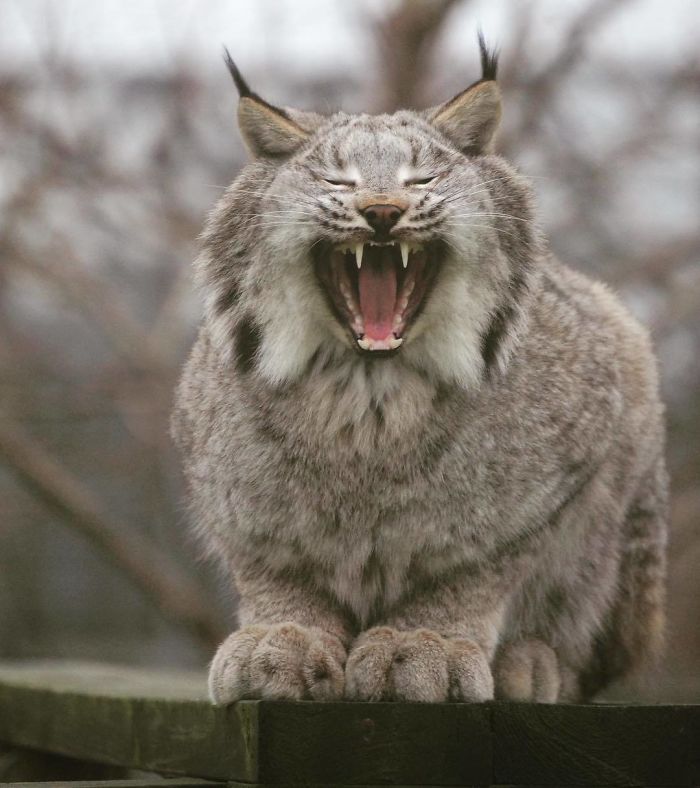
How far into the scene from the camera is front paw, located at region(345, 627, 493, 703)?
301 centimetres

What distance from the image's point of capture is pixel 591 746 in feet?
9.26

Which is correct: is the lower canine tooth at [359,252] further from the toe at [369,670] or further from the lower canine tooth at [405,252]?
the toe at [369,670]

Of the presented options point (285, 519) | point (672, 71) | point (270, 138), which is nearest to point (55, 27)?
point (672, 71)

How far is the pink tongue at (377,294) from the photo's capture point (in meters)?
3.14

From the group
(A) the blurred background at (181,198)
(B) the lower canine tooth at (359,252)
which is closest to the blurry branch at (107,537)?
(A) the blurred background at (181,198)

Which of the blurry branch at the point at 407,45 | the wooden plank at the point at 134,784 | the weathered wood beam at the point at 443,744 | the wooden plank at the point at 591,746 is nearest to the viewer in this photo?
the weathered wood beam at the point at 443,744

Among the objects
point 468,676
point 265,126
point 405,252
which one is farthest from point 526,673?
point 265,126

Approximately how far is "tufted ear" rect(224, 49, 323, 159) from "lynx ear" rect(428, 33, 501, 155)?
0.38 metres

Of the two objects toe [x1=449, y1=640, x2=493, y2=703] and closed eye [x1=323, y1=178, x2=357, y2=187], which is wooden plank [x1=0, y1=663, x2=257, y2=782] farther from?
closed eye [x1=323, y1=178, x2=357, y2=187]

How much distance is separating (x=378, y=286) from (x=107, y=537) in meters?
5.04

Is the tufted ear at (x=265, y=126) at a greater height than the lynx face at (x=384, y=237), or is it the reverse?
the tufted ear at (x=265, y=126)

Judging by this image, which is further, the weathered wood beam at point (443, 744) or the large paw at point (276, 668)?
the large paw at point (276, 668)

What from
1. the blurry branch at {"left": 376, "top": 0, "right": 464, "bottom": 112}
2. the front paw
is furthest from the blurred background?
the front paw

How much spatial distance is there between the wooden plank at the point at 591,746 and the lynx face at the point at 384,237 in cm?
92
